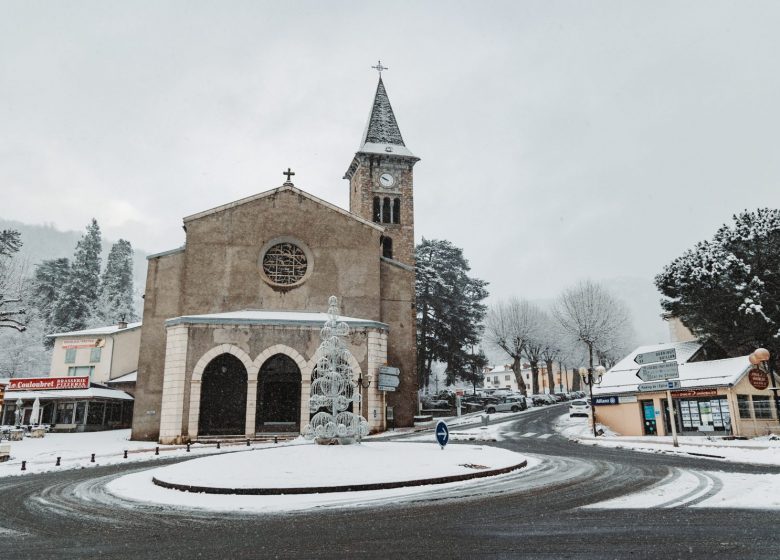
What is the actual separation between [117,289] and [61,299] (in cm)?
718

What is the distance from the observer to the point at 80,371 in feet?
152

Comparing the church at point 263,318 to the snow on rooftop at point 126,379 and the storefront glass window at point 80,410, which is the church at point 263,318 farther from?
the snow on rooftop at point 126,379

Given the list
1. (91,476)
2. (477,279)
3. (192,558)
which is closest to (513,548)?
(192,558)

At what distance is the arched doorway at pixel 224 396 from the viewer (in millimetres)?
29328

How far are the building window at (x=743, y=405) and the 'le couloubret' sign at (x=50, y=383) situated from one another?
40.1 metres

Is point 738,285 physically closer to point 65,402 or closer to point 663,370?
point 663,370

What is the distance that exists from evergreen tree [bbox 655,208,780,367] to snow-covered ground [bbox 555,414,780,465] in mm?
6031

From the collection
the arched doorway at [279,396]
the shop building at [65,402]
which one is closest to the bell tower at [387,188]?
the arched doorway at [279,396]

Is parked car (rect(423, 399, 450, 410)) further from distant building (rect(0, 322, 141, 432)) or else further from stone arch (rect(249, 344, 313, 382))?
distant building (rect(0, 322, 141, 432))

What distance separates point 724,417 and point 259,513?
81.2 ft

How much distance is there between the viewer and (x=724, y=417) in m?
25.8

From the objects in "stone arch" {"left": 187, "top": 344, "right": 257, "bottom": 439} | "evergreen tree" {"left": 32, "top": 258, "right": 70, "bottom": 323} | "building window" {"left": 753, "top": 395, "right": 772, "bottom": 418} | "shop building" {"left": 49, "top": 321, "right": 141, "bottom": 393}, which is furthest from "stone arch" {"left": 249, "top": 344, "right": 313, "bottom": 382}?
"evergreen tree" {"left": 32, "top": 258, "right": 70, "bottom": 323}

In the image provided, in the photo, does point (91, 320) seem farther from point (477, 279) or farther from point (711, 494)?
point (711, 494)

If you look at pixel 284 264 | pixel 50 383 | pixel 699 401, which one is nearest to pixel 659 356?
pixel 699 401
